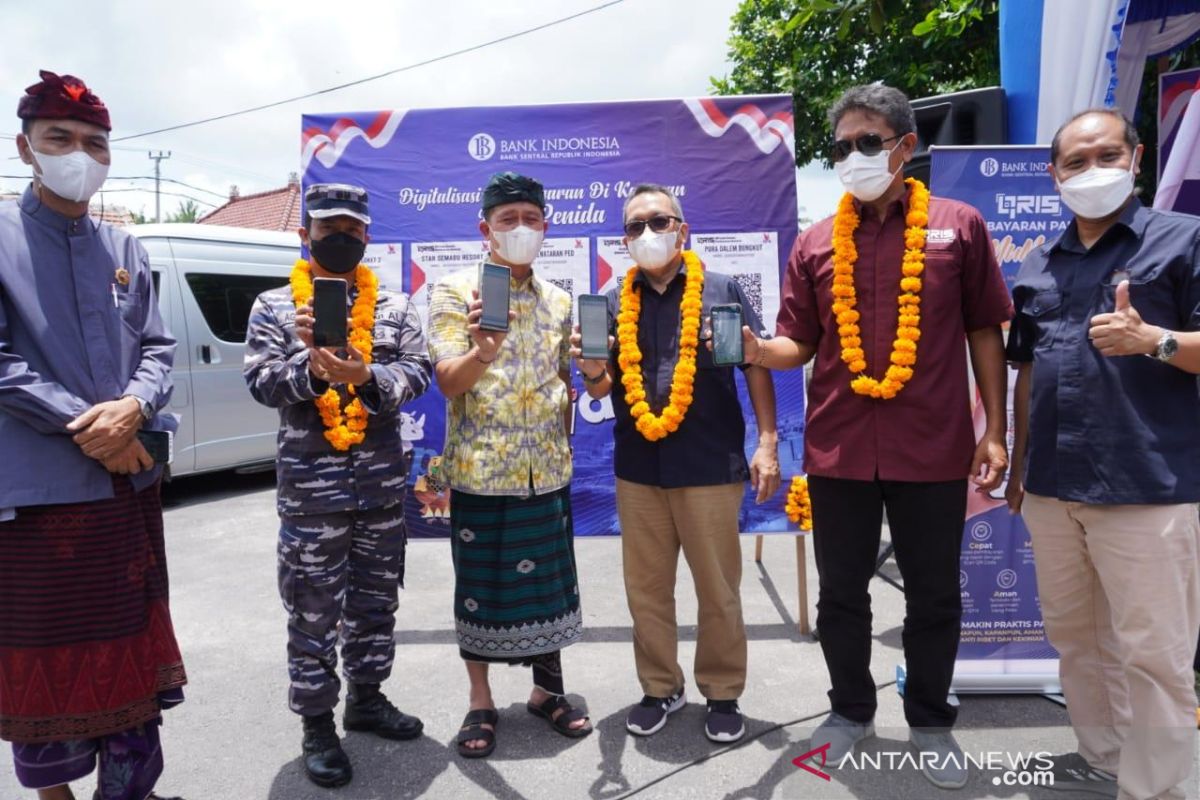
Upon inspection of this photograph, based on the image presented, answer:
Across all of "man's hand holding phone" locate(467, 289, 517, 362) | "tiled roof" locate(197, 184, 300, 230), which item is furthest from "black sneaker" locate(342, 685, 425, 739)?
"tiled roof" locate(197, 184, 300, 230)

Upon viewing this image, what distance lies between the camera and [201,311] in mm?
7324

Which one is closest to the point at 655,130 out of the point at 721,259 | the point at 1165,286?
the point at 721,259

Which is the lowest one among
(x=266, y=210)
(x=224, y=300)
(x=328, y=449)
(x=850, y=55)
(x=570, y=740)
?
(x=570, y=740)

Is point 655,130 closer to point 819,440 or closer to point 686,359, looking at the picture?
point 686,359

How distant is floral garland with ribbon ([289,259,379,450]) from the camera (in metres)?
2.64

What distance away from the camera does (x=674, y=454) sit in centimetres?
286

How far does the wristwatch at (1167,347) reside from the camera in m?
2.09

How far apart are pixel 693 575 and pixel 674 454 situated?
1.63ft

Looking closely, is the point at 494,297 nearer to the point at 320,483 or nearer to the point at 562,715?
the point at 320,483

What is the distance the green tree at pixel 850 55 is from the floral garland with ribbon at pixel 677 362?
3552mm

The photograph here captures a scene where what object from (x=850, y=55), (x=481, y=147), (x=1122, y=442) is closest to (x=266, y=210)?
(x=850, y=55)

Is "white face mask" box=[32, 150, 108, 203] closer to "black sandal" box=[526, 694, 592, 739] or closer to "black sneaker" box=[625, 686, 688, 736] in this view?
"black sandal" box=[526, 694, 592, 739]

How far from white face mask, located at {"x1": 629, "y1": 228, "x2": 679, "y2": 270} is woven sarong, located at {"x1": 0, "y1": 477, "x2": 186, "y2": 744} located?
179cm

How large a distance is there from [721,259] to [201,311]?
5448mm
